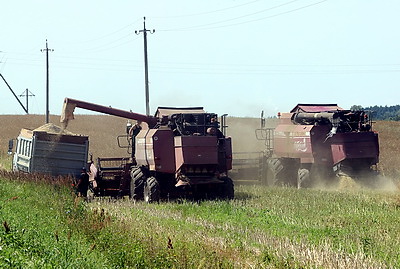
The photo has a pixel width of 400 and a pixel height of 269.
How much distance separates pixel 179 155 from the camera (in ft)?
61.1

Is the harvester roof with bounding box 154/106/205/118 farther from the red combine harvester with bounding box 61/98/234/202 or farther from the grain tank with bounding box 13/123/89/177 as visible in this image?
the grain tank with bounding box 13/123/89/177

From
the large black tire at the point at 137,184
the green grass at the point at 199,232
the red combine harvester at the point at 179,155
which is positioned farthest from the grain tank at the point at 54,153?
the large black tire at the point at 137,184

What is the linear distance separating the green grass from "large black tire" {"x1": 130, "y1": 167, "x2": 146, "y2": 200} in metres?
1.00

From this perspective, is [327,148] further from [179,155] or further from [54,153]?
[54,153]

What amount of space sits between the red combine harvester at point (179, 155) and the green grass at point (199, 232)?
0.88 meters

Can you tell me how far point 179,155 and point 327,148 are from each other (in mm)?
6521

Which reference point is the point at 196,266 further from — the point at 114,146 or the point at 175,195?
the point at 114,146

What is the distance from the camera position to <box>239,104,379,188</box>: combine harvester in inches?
873

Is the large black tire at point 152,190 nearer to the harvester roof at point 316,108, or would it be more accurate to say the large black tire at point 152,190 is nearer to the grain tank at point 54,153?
the grain tank at point 54,153

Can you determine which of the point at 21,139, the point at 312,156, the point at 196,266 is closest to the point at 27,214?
the point at 196,266

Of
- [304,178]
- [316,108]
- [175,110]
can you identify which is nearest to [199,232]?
[175,110]

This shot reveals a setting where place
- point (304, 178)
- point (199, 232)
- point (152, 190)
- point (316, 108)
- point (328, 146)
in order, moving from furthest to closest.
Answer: point (316, 108) < point (304, 178) < point (328, 146) < point (152, 190) < point (199, 232)

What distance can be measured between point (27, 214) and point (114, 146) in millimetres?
31354

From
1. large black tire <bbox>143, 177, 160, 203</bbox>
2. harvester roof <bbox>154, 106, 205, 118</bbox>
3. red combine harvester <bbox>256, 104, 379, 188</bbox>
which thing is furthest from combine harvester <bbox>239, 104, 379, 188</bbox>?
large black tire <bbox>143, 177, 160, 203</bbox>
